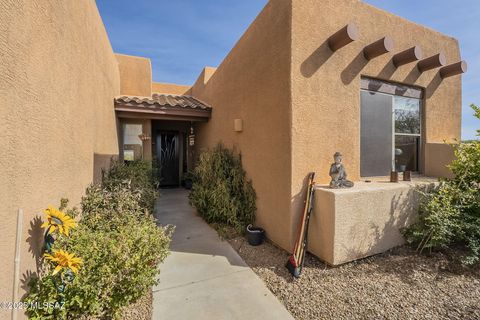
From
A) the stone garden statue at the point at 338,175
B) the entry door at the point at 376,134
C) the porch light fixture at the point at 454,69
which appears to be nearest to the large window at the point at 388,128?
the entry door at the point at 376,134

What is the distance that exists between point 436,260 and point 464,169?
6.43ft

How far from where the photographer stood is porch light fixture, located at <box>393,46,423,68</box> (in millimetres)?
4801

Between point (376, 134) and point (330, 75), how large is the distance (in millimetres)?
1932

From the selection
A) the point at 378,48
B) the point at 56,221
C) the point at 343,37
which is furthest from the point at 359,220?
the point at 56,221

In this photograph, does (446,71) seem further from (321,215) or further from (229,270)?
(229,270)

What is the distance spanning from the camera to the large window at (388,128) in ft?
16.6

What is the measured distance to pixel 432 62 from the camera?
209 inches

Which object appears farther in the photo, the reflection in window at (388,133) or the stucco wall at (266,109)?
the reflection in window at (388,133)

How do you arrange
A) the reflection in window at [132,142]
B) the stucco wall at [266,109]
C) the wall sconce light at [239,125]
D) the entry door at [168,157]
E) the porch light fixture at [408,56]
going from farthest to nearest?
the entry door at [168,157] < the reflection in window at [132,142] < the wall sconce light at [239,125] < the porch light fixture at [408,56] < the stucco wall at [266,109]

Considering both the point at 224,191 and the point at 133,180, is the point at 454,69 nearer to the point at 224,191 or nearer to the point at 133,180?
the point at 224,191

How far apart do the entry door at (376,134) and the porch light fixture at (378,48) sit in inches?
31.2

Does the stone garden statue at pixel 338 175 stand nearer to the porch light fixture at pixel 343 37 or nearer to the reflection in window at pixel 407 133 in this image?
the porch light fixture at pixel 343 37

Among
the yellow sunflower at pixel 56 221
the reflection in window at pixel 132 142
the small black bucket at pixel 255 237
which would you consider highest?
the reflection in window at pixel 132 142

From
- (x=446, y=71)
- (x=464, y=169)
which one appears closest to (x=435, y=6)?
(x=446, y=71)
